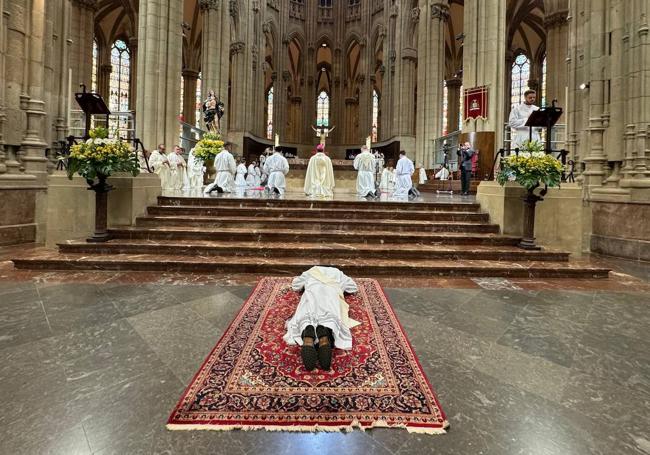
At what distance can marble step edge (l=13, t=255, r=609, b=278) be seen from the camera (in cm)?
520

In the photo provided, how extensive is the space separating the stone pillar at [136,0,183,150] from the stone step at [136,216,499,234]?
7200 mm

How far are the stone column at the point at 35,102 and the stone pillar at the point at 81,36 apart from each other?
11.0 meters

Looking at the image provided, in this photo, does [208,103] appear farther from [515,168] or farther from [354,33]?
[354,33]

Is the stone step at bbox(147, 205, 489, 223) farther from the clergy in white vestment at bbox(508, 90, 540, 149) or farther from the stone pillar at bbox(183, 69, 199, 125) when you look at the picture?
the stone pillar at bbox(183, 69, 199, 125)

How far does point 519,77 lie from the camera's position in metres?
29.0

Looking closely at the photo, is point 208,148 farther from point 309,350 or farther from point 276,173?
point 309,350

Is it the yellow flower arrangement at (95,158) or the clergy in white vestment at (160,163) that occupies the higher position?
the clergy in white vestment at (160,163)

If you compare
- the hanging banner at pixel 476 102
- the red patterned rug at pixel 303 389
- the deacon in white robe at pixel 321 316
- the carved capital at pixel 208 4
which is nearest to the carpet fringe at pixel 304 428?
the red patterned rug at pixel 303 389

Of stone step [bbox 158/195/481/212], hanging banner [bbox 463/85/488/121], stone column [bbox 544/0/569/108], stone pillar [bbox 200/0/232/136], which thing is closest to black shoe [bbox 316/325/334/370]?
stone step [bbox 158/195/481/212]

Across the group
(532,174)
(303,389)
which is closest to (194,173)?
(532,174)

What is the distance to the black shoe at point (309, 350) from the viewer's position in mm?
2416

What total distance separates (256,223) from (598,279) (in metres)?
5.31

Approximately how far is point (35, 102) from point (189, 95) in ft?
62.9

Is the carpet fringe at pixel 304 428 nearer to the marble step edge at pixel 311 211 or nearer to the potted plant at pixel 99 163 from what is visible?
the potted plant at pixel 99 163
